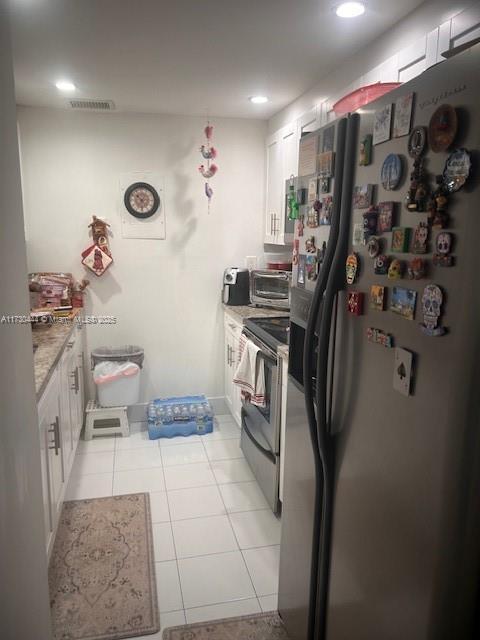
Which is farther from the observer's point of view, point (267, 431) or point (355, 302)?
point (267, 431)

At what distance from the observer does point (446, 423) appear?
3.01 feet

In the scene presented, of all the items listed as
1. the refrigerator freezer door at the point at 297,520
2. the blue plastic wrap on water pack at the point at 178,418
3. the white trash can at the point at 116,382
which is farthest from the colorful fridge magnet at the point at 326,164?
the blue plastic wrap on water pack at the point at 178,418

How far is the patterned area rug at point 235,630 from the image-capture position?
6.09 feet

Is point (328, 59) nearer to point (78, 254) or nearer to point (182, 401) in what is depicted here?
point (78, 254)

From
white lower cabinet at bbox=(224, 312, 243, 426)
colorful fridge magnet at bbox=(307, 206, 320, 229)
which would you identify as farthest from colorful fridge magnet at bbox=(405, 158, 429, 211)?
white lower cabinet at bbox=(224, 312, 243, 426)

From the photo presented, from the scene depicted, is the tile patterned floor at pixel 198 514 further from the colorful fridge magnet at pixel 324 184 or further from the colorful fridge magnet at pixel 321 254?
the colorful fridge magnet at pixel 324 184

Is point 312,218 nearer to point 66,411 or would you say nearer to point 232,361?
point 66,411

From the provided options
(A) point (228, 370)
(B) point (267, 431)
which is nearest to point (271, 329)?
(B) point (267, 431)

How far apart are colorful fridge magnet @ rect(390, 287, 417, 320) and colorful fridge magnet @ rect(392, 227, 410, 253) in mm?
91

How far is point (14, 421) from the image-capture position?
1.05 meters

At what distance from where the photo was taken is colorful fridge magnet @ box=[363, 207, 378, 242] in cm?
115

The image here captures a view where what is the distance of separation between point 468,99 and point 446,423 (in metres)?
0.62

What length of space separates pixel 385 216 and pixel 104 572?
2.07 metres

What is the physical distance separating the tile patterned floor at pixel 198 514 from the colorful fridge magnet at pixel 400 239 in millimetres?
1723
